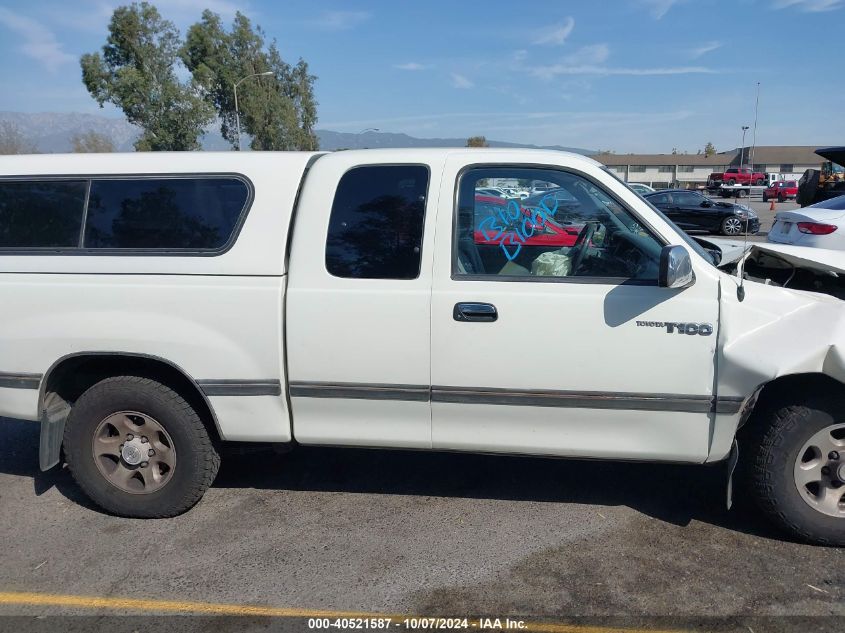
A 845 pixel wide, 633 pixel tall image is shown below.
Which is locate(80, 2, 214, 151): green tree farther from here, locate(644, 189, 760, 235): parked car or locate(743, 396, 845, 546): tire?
locate(743, 396, 845, 546): tire

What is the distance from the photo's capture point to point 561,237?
3.46 meters

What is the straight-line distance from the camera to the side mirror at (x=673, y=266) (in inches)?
116

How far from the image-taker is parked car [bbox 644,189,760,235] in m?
20.2

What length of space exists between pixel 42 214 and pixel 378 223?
187cm

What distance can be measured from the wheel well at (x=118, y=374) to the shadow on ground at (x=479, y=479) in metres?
0.42

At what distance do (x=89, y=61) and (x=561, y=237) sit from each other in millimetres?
40784

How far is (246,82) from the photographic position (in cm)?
4884

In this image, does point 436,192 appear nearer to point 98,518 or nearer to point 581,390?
point 581,390

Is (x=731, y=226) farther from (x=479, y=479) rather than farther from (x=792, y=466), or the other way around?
(x=792, y=466)

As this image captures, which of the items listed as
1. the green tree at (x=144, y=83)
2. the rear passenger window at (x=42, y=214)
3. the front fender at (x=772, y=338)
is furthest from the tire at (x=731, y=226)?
the green tree at (x=144, y=83)

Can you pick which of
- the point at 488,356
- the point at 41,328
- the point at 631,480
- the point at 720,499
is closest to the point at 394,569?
the point at 488,356

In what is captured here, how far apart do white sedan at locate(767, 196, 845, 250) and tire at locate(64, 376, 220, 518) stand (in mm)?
7290

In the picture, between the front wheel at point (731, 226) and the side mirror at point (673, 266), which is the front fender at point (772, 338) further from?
the front wheel at point (731, 226)

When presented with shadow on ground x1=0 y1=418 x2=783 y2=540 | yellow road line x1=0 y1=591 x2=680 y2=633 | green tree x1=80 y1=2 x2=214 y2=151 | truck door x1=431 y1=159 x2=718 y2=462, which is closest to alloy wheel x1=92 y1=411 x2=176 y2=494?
shadow on ground x1=0 y1=418 x2=783 y2=540
